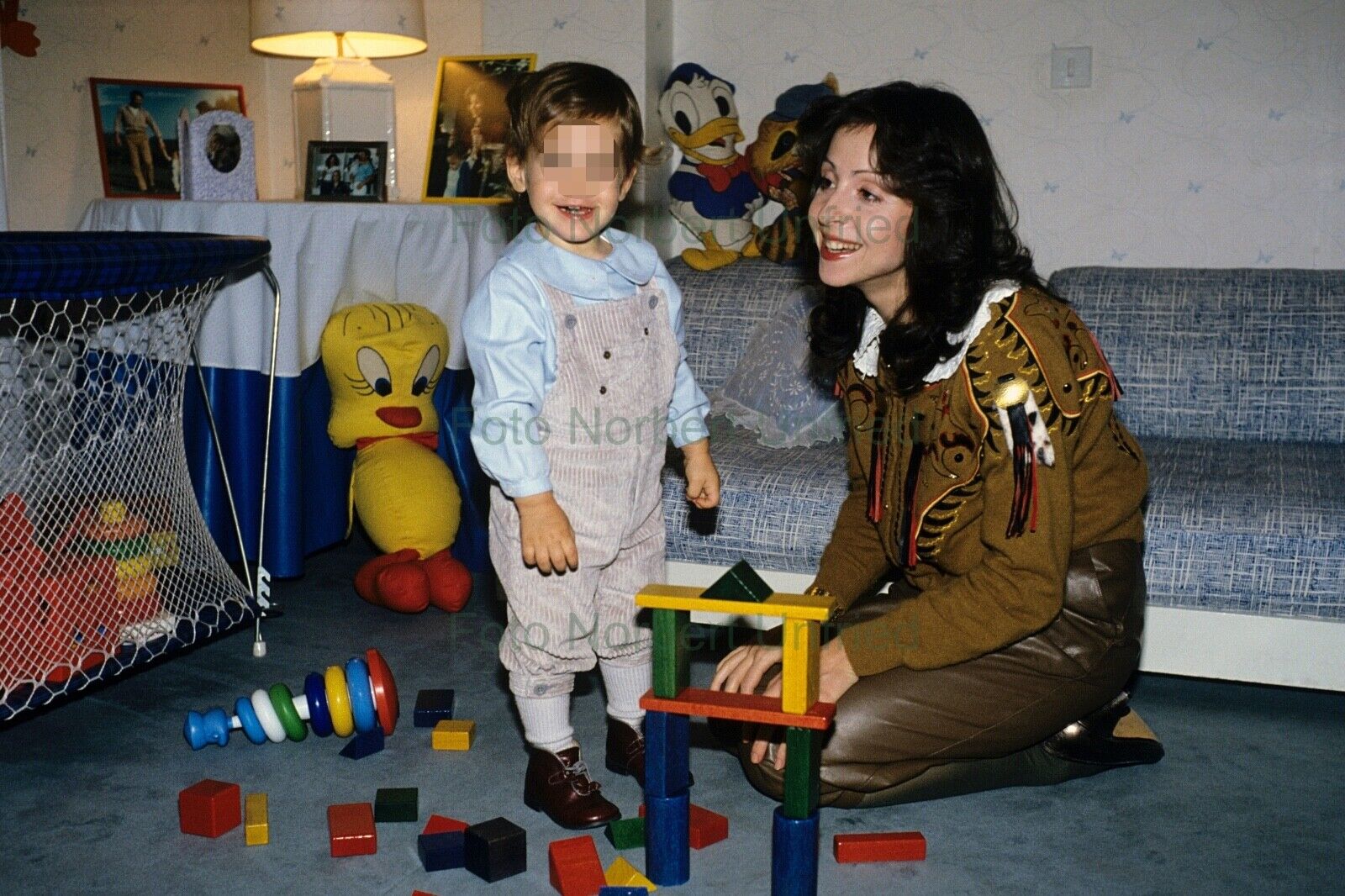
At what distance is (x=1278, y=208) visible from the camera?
2.46m

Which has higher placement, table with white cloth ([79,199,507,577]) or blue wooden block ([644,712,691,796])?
table with white cloth ([79,199,507,577])

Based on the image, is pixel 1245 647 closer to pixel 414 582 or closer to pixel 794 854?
pixel 794 854

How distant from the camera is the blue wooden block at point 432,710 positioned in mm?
1701

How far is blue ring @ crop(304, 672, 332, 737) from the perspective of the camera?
1.61 m

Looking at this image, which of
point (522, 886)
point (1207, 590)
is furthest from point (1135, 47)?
point (522, 886)

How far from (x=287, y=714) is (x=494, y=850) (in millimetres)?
459

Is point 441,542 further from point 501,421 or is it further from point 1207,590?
point 1207,590

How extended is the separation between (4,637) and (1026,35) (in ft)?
7.04

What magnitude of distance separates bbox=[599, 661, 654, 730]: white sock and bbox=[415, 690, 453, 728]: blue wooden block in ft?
0.91

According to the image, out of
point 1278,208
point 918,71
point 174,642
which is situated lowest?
point 174,642

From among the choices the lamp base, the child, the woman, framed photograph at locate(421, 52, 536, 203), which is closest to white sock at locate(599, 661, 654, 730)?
the child

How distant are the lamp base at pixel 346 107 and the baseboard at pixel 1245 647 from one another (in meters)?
1.69

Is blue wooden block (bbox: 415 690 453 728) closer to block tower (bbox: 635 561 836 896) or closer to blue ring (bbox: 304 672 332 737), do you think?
blue ring (bbox: 304 672 332 737)

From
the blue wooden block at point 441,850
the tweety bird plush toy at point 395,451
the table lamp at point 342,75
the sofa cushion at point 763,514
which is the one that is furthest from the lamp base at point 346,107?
the blue wooden block at point 441,850
